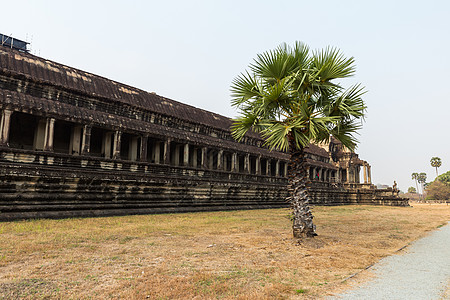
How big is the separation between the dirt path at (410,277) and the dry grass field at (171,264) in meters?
0.35

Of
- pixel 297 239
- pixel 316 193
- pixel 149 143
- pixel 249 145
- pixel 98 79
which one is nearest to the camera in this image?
pixel 297 239

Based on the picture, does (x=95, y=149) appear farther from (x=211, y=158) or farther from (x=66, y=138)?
(x=211, y=158)

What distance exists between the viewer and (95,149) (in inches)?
730

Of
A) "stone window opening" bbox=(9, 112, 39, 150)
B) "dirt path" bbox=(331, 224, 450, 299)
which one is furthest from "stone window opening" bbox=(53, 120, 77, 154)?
"dirt path" bbox=(331, 224, 450, 299)

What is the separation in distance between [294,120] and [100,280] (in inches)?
267

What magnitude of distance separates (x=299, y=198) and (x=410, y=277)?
3.87m

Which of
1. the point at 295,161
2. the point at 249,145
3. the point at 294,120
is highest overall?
the point at 249,145

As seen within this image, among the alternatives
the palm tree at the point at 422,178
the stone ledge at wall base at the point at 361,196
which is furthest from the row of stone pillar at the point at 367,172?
the palm tree at the point at 422,178

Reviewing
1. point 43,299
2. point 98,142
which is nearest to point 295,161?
point 43,299

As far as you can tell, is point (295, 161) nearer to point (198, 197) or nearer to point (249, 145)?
point (198, 197)

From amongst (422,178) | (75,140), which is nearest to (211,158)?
(75,140)

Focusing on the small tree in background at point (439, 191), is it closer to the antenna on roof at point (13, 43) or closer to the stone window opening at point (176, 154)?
the stone window opening at point (176, 154)

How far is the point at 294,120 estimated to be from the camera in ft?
28.3

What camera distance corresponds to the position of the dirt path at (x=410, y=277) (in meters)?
4.00
